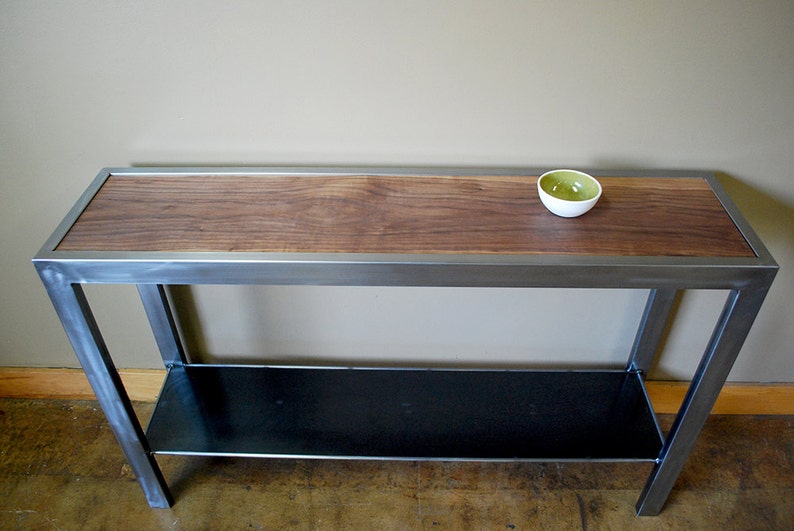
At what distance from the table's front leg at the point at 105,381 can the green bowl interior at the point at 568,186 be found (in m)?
1.01

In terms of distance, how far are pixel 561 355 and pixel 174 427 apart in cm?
115

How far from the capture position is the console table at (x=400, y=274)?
1.08m

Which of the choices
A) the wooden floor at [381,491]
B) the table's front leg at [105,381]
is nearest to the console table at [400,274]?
the table's front leg at [105,381]

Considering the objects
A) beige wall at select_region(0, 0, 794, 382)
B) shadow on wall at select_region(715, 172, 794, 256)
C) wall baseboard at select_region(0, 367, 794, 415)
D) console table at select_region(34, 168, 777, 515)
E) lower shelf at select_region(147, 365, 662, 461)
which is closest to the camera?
console table at select_region(34, 168, 777, 515)

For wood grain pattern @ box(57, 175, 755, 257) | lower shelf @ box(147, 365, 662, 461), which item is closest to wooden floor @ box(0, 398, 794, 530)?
lower shelf @ box(147, 365, 662, 461)

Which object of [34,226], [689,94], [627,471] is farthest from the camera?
[627,471]

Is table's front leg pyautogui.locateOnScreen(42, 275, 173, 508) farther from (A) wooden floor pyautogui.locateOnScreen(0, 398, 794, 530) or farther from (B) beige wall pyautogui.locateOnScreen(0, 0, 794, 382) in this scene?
(B) beige wall pyautogui.locateOnScreen(0, 0, 794, 382)

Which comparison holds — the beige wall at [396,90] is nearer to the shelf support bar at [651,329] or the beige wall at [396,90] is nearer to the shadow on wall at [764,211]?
the shadow on wall at [764,211]

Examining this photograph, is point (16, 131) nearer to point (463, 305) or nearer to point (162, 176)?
point (162, 176)

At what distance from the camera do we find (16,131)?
136 cm

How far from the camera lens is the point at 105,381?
4.27 feet

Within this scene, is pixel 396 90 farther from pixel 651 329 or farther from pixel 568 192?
pixel 651 329

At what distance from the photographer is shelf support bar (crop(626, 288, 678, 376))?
1545 millimetres

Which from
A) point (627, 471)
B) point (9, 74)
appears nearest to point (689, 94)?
point (627, 471)
